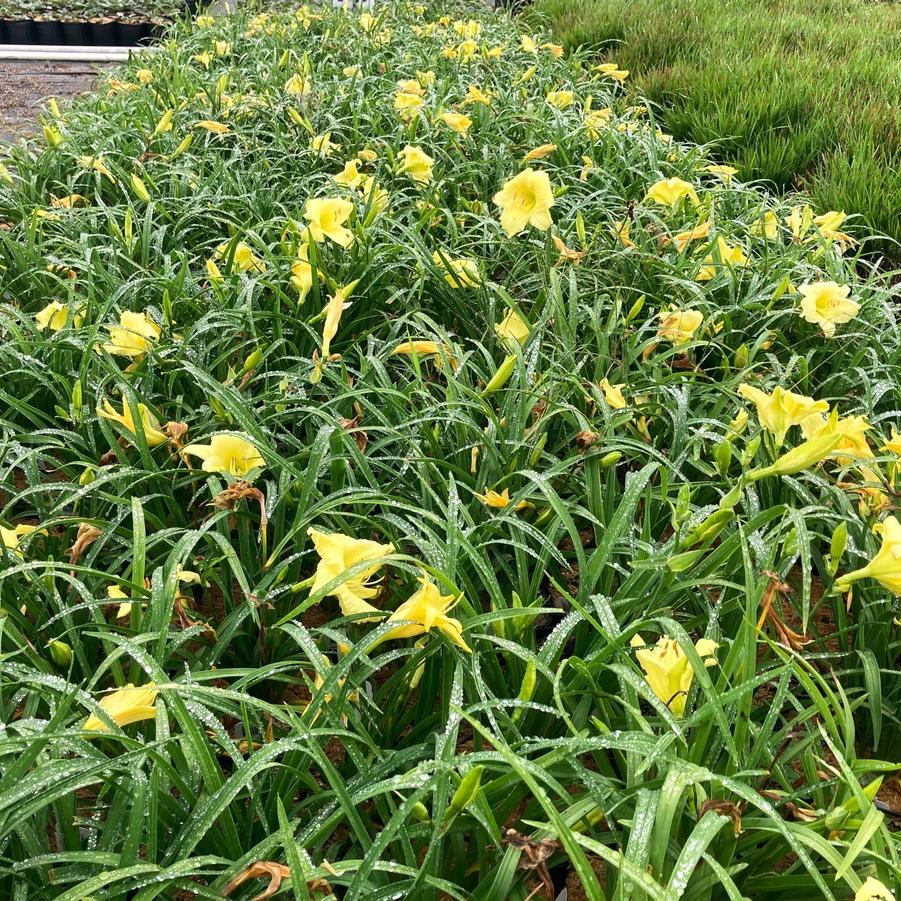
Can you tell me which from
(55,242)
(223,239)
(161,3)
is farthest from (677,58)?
(161,3)

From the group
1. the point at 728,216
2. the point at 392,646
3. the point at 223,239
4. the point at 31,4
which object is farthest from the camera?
the point at 31,4

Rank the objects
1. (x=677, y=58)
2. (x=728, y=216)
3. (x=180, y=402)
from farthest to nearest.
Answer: (x=677, y=58), (x=728, y=216), (x=180, y=402)

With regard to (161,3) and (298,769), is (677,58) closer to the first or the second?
(298,769)

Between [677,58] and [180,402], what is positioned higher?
[677,58]

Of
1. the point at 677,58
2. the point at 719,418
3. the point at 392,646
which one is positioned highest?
the point at 677,58

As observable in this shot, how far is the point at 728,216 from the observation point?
273cm

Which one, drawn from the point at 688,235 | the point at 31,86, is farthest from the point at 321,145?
the point at 31,86

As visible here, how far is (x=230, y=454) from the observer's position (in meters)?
1.29

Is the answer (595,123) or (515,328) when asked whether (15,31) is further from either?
(515,328)

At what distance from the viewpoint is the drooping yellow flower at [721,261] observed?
2.06 m

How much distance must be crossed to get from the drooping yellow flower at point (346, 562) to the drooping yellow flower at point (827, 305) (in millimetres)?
1180

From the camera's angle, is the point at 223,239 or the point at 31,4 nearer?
the point at 223,239

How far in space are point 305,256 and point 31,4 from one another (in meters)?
8.06

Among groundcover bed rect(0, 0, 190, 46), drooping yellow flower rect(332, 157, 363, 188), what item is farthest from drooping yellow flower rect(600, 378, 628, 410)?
groundcover bed rect(0, 0, 190, 46)
